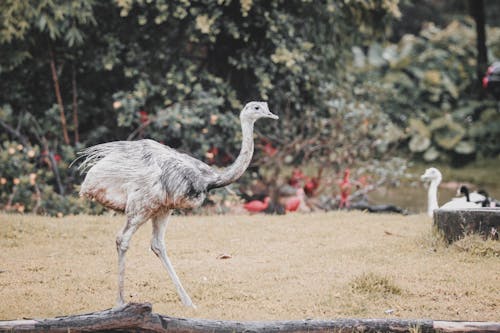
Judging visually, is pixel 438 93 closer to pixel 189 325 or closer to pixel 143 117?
pixel 143 117

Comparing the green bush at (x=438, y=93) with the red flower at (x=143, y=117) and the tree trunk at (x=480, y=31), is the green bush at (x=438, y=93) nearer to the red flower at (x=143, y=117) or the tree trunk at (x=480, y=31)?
the tree trunk at (x=480, y=31)

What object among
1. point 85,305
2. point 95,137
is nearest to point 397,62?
point 95,137

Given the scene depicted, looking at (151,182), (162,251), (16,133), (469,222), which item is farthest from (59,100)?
(469,222)

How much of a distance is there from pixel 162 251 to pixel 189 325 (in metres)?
1.32

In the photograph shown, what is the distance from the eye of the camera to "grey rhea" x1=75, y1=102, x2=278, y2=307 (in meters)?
5.79

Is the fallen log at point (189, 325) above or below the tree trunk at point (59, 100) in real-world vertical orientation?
below

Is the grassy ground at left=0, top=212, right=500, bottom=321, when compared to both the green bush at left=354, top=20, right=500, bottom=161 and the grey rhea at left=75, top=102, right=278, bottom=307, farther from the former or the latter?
the green bush at left=354, top=20, right=500, bottom=161

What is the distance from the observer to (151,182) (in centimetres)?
579

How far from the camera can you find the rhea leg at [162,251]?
5891mm

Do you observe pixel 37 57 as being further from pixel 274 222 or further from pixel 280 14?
pixel 274 222

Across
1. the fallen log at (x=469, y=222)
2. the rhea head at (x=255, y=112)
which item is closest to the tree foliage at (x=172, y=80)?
the fallen log at (x=469, y=222)

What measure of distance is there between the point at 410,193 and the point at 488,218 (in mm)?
7605

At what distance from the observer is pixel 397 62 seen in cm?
1941

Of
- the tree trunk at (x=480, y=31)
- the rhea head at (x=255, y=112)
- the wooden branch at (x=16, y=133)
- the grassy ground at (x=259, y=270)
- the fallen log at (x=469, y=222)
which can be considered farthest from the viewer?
the tree trunk at (x=480, y=31)
